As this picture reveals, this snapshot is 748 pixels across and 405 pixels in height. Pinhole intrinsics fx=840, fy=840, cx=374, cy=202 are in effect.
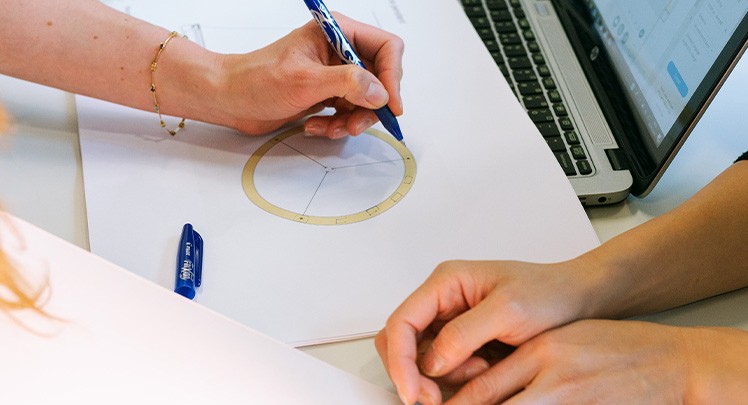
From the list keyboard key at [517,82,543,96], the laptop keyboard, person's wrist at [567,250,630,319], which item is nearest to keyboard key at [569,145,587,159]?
the laptop keyboard

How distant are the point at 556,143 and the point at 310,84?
30cm

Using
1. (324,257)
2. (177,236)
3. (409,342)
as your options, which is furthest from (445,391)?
(177,236)

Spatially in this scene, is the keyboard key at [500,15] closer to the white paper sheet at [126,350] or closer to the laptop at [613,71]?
the laptop at [613,71]

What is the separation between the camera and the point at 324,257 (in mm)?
841

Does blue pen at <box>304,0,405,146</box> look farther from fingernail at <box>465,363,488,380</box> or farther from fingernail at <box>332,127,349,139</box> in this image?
fingernail at <box>465,363,488,380</box>

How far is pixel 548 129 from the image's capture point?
1.02 m

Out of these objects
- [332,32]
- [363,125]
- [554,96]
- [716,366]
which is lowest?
[716,366]

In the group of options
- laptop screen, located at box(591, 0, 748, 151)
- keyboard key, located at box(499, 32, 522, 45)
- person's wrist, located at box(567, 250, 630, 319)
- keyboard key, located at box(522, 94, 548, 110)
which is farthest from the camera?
keyboard key, located at box(499, 32, 522, 45)

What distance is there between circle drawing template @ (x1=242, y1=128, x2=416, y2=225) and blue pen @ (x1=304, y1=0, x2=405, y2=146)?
0.04 meters

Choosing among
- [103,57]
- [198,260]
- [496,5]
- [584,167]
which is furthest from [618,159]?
[103,57]

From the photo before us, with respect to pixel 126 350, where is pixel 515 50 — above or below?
below

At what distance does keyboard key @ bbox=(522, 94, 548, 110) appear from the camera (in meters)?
1.06

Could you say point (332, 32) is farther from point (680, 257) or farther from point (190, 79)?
point (680, 257)

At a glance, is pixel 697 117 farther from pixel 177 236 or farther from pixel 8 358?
pixel 8 358
